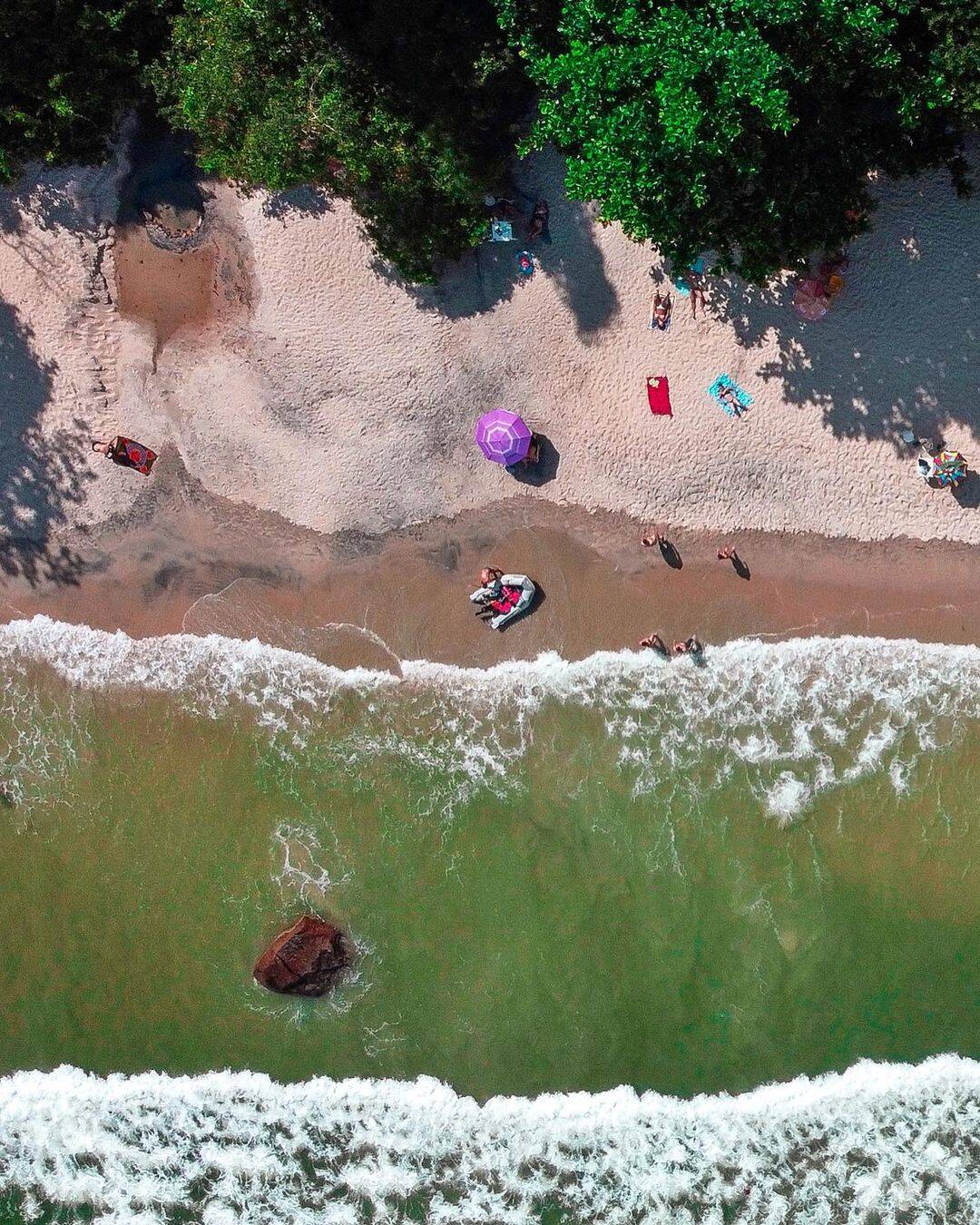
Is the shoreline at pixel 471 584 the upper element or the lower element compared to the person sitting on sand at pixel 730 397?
A: lower

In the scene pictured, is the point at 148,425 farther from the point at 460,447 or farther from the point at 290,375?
the point at 460,447

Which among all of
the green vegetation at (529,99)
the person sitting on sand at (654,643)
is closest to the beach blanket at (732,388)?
the green vegetation at (529,99)

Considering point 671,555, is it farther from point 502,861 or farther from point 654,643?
point 502,861

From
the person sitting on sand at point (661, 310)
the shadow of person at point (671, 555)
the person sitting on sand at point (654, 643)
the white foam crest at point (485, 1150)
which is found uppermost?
the person sitting on sand at point (661, 310)

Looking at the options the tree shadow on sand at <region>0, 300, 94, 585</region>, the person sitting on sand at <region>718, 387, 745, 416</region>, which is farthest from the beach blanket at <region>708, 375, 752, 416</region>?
the tree shadow on sand at <region>0, 300, 94, 585</region>

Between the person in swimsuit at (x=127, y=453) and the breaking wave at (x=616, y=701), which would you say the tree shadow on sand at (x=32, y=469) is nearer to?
the person in swimsuit at (x=127, y=453)

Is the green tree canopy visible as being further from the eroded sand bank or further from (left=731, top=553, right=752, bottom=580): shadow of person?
(left=731, top=553, right=752, bottom=580): shadow of person
